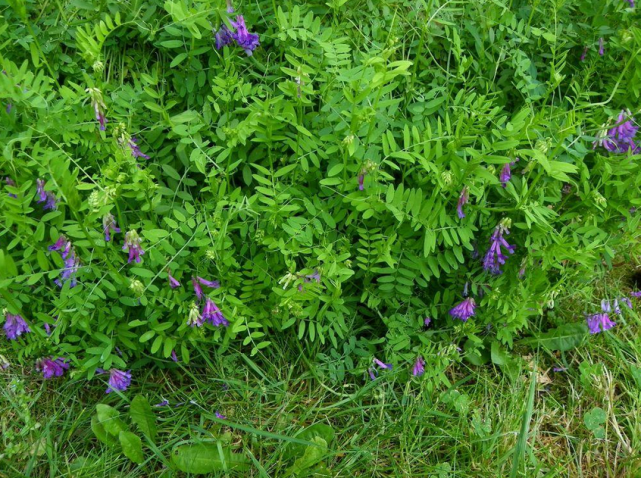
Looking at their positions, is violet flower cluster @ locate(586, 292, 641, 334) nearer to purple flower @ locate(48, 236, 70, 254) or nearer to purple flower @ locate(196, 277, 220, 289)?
purple flower @ locate(196, 277, 220, 289)

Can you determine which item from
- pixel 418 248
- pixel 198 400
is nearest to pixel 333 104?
pixel 418 248

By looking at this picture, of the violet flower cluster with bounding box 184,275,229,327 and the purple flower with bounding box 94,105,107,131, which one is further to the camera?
the violet flower cluster with bounding box 184,275,229,327

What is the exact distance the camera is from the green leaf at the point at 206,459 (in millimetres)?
2379

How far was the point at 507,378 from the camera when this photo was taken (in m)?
2.87

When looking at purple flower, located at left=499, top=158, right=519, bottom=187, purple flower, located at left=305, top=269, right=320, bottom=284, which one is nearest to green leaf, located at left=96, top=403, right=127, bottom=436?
purple flower, located at left=305, top=269, right=320, bottom=284

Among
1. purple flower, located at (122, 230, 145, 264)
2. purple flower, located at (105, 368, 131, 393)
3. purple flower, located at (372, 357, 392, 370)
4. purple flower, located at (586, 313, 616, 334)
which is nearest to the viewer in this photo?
purple flower, located at (122, 230, 145, 264)

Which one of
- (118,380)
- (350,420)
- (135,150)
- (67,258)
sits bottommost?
(350,420)

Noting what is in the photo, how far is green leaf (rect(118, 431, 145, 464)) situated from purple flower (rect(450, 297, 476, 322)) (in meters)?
1.42

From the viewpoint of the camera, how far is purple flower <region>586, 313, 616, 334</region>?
2.88 meters

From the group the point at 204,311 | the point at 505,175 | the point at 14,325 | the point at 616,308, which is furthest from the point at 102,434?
the point at 616,308

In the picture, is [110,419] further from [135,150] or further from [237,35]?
[237,35]

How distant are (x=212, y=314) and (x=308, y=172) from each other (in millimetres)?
697

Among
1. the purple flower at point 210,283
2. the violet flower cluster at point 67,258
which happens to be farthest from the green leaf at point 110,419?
the purple flower at point 210,283

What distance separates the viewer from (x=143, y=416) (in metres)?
2.51
